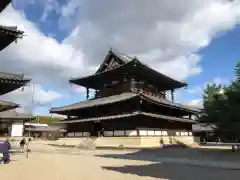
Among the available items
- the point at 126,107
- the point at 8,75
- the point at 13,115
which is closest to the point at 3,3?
the point at 8,75

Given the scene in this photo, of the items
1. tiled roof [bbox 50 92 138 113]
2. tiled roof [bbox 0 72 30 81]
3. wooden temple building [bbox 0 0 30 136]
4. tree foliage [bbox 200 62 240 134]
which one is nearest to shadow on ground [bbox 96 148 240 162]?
tree foliage [bbox 200 62 240 134]

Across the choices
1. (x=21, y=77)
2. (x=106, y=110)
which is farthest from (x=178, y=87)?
(x=21, y=77)

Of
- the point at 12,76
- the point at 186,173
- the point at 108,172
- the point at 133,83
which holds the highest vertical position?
the point at 133,83

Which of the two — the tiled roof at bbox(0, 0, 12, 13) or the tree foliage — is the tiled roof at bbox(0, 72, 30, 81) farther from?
the tree foliage

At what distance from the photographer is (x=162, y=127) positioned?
1423 inches

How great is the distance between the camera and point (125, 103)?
34719 millimetres

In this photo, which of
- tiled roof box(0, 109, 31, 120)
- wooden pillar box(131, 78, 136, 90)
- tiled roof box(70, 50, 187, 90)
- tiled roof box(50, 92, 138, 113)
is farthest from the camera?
tiled roof box(0, 109, 31, 120)

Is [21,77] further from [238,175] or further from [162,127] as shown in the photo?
[162,127]

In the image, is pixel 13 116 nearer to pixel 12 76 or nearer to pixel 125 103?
pixel 125 103

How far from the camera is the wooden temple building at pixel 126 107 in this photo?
33122mm

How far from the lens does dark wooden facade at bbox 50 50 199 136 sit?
109 feet

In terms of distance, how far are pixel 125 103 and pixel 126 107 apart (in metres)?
0.57

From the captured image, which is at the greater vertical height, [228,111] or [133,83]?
[133,83]

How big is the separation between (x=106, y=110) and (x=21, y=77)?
22143mm
